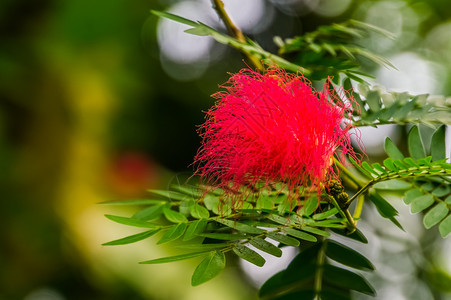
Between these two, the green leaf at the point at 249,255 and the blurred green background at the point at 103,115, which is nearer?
the green leaf at the point at 249,255

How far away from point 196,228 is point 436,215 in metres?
0.46

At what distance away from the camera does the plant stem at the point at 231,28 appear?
1012 mm

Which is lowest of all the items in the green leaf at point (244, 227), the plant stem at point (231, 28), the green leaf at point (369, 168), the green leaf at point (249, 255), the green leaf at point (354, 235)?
the green leaf at point (249, 255)

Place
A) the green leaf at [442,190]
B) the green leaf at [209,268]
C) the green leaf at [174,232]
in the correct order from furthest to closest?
the green leaf at [442,190]
the green leaf at [174,232]
the green leaf at [209,268]

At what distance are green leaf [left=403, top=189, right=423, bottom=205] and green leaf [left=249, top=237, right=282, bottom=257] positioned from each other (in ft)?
1.19

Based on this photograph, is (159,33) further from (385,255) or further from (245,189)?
(245,189)

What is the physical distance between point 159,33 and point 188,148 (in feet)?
3.62

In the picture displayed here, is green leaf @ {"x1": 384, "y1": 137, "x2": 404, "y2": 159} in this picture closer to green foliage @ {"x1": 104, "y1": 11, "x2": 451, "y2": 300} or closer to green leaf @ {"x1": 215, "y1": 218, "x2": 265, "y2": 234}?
green foliage @ {"x1": 104, "y1": 11, "x2": 451, "y2": 300}

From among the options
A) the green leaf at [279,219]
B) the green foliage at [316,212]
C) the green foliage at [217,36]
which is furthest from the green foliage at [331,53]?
the green leaf at [279,219]

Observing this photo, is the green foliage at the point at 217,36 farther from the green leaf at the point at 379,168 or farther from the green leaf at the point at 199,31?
the green leaf at the point at 379,168

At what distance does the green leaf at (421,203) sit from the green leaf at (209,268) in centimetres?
44

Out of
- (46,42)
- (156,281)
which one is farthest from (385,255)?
(46,42)

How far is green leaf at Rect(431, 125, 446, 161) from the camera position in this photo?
989mm

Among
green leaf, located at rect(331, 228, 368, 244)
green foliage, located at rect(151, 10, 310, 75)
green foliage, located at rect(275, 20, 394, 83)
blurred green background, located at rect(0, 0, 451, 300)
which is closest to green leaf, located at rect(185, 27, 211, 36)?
green foliage, located at rect(151, 10, 310, 75)
